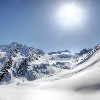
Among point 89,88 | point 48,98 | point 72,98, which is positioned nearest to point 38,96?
point 48,98

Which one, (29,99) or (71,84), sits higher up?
(71,84)

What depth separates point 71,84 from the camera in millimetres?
36500

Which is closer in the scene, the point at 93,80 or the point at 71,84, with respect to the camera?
the point at 93,80

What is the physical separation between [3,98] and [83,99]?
32.0ft

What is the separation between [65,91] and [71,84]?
2.99 meters

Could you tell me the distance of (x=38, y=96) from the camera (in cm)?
3091

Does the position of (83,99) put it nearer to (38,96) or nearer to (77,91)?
(77,91)

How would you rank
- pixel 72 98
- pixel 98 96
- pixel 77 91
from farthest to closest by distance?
1. pixel 77 91
2. pixel 72 98
3. pixel 98 96

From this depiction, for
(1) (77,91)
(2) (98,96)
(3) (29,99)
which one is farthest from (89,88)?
(3) (29,99)

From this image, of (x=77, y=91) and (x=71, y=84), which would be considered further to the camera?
(x=71, y=84)

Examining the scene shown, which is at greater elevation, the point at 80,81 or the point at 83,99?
the point at 80,81

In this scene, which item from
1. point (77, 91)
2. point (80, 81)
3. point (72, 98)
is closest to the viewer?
point (72, 98)

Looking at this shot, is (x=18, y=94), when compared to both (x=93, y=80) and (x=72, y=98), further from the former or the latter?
(x=93, y=80)

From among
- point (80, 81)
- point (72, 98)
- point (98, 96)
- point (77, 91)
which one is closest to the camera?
point (98, 96)
